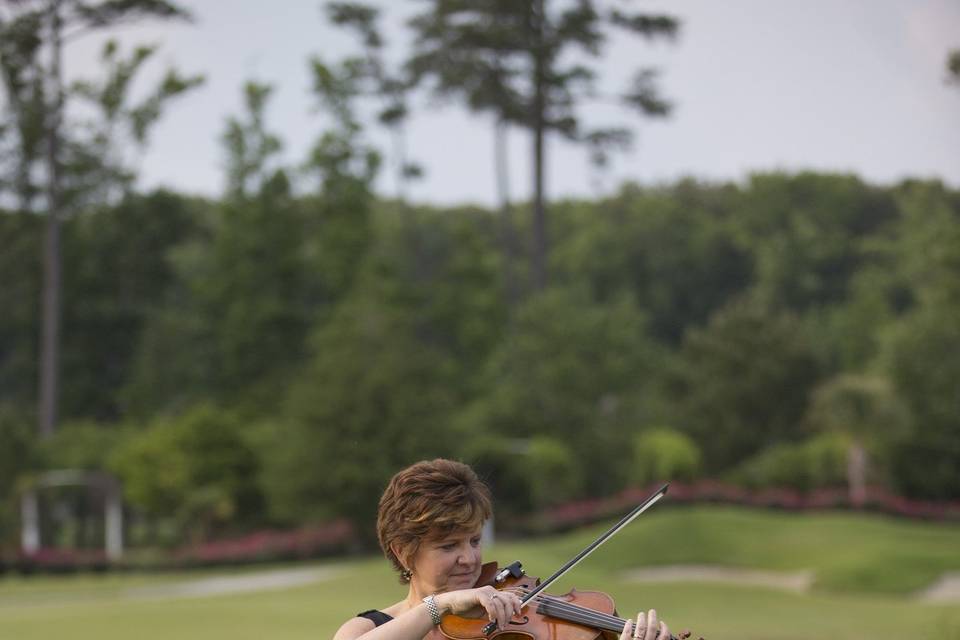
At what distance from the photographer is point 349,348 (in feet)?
102

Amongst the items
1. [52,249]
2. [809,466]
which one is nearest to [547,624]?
[809,466]

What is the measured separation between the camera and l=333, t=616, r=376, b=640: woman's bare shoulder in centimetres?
296

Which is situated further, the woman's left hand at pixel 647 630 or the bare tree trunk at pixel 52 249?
the bare tree trunk at pixel 52 249

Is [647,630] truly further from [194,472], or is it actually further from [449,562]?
[194,472]

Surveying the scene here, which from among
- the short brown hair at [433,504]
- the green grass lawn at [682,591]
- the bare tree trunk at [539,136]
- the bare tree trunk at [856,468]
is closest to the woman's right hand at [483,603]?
the short brown hair at [433,504]

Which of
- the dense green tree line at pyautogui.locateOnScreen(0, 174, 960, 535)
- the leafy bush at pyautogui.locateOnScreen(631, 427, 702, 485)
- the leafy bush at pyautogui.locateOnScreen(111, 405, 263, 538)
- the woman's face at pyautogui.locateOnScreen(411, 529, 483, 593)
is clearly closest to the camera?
the woman's face at pyautogui.locateOnScreen(411, 529, 483, 593)

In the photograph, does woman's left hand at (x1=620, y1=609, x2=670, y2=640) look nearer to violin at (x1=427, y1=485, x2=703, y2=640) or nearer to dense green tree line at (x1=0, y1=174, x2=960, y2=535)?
violin at (x1=427, y1=485, x2=703, y2=640)

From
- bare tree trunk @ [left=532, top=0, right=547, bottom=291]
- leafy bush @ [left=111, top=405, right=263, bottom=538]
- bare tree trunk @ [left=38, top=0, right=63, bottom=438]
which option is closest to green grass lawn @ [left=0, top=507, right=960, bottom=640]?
leafy bush @ [left=111, top=405, right=263, bottom=538]

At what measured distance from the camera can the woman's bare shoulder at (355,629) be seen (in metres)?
2.96

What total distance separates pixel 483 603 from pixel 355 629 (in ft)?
1.18

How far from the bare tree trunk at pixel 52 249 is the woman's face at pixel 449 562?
1546 inches

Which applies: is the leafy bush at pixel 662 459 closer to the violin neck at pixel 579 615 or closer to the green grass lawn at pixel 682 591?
the green grass lawn at pixel 682 591

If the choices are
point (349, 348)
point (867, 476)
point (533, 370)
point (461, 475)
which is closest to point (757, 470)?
point (867, 476)

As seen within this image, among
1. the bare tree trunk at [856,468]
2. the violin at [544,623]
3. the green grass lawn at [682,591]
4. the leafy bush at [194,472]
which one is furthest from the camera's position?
the bare tree trunk at [856,468]
